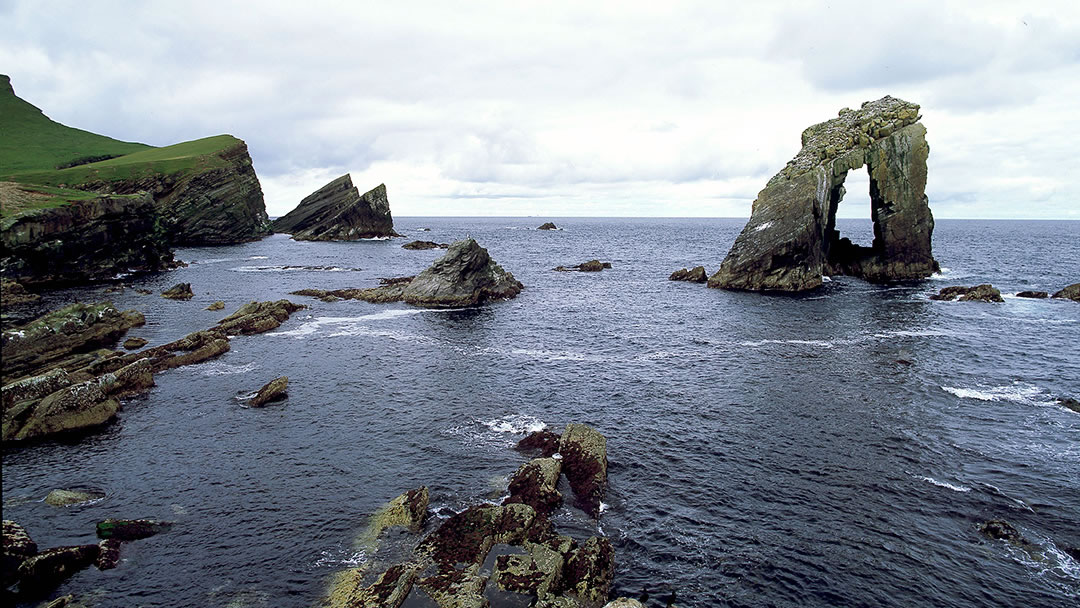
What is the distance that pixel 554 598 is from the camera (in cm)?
2330

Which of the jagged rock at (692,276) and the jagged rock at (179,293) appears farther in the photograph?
the jagged rock at (692,276)

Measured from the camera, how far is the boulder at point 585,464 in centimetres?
3134

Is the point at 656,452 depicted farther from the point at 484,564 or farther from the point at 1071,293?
the point at 1071,293

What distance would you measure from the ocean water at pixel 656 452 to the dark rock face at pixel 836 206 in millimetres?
16413

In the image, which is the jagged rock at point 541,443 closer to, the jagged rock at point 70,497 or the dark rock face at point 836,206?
the jagged rock at point 70,497

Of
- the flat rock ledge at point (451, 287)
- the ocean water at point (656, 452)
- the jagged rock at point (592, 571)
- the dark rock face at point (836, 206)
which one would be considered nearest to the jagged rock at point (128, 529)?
the ocean water at point (656, 452)

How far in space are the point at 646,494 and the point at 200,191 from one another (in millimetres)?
153115

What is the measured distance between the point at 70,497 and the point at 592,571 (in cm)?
2695

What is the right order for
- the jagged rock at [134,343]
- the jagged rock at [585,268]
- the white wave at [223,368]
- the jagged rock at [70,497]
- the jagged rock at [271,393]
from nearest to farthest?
the jagged rock at [70,497] → the jagged rock at [271,393] → the white wave at [223,368] → the jagged rock at [134,343] → the jagged rock at [585,268]

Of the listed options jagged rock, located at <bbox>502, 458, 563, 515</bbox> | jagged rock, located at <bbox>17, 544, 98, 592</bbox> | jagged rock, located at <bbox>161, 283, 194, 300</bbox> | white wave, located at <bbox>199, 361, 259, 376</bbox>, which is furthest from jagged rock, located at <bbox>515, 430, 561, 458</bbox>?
jagged rock, located at <bbox>161, 283, 194, 300</bbox>

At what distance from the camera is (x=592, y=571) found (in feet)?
81.0

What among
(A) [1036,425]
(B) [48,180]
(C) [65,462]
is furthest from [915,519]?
(B) [48,180]

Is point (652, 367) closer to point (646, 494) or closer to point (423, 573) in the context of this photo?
point (646, 494)

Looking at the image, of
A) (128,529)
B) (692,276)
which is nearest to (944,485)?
(128,529)
